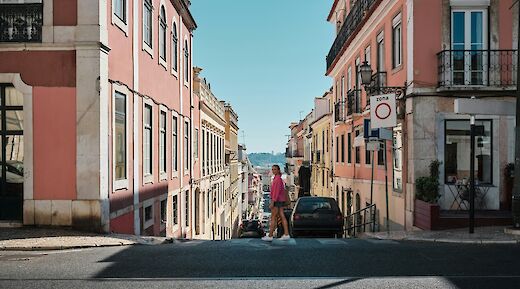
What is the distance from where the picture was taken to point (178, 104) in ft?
64.9

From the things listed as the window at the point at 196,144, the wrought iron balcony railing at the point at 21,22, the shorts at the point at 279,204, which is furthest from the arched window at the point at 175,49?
the shorts at the point at 279,204

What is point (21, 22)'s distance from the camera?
10141 mm

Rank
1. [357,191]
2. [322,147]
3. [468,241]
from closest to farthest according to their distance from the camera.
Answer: [468,241], [357,191], [322,147]

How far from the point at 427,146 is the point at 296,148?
45557mm

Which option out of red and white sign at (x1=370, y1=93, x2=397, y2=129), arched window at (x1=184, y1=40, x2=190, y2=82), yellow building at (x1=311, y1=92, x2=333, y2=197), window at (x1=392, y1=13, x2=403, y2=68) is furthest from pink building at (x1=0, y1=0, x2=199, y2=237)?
yellow building at (x1=311, y1=92, x2=333, y2=197)

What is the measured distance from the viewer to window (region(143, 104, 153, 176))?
46.8ft

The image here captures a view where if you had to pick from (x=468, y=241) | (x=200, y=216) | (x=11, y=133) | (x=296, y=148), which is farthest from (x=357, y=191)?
(x=296, y=148)

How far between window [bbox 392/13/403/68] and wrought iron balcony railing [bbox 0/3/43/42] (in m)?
9.94

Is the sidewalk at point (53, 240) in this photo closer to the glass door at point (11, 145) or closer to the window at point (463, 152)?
the glass door at point (11, 145)

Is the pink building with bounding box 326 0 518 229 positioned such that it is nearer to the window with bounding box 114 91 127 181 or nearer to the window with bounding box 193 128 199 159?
the window with bounding box 114 91 127 181

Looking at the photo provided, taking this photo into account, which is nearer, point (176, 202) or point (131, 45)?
point (131, 45)

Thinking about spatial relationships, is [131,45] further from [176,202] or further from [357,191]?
[357,191]

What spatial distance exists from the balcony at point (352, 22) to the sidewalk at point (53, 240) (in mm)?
11867

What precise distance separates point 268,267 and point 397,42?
10.9 metres
